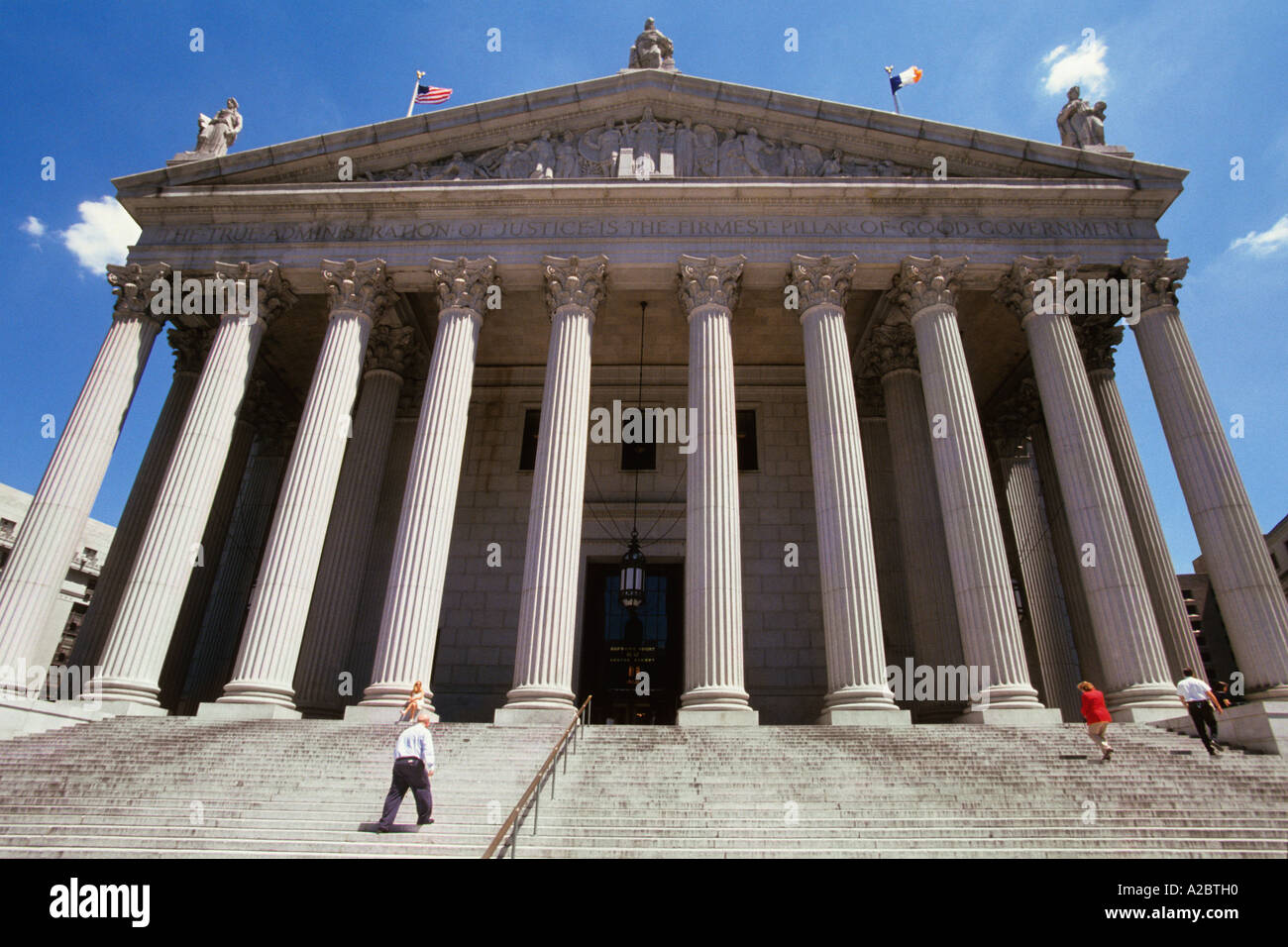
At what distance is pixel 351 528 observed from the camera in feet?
68.3

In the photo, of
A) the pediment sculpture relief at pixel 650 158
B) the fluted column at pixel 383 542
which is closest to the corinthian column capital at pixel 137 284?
the pediment sculpture relief at pixel 650 158

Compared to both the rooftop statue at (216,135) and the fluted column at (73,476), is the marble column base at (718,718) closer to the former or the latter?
the fluted column at (73,476)

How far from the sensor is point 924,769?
448 inches

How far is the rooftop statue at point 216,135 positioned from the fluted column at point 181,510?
4.20 metres

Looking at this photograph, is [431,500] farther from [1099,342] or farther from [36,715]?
[1099,342]

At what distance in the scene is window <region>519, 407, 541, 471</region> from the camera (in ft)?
82.8

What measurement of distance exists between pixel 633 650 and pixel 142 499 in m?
14.3

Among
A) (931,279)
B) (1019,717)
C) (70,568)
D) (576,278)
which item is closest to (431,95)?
(576,278)

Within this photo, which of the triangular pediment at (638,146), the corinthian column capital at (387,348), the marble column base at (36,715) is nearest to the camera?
the marble column base at (36,715)

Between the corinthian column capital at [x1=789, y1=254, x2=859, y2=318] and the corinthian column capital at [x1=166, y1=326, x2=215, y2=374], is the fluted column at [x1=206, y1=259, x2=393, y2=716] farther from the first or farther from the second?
the corinthian column capital at [x1=789, y1=254, x2=859, y2=318]

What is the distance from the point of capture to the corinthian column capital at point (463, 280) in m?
18.9

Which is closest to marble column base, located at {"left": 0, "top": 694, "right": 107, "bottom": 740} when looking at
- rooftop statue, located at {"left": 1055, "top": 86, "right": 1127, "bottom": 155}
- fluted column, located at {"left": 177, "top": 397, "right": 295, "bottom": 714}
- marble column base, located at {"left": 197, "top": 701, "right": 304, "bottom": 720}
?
marble column base, located at {"left": 197, "top": 701, "right": 304, "bottom": 720}

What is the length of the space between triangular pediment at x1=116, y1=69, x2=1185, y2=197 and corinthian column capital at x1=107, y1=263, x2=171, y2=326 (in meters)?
2.45
